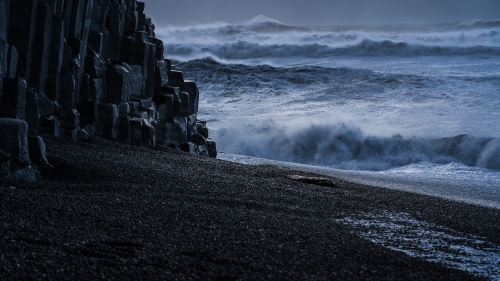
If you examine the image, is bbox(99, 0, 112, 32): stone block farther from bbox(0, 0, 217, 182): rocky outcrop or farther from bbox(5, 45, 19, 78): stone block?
bbox(5, 45, 19, 78): stone block

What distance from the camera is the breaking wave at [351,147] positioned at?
1228cm

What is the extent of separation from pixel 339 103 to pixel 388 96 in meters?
1.81

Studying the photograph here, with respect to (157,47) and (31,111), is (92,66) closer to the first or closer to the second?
(31,111)

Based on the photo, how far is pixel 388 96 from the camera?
1986 centimetres

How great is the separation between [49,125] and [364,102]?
13718mm

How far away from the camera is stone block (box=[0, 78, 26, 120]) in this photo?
213 inches

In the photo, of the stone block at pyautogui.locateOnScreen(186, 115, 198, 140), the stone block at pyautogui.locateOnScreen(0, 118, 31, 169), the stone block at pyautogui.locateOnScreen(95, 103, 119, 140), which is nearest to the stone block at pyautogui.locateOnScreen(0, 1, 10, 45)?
the stone block at pyautogui.locateOnScreen(0, 118, 31, 169)

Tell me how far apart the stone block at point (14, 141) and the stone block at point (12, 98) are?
102 centimetres

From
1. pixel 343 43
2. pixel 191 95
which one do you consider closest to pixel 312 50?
pixel 343 43

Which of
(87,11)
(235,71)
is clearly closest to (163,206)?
(87,11)

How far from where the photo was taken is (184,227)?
364 centimetres

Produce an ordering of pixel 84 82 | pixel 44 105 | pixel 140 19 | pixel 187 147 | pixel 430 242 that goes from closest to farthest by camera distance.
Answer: pixel 430 242, pixel 44 105, pixel 84 82, pixel 187 147, pixel 140 19

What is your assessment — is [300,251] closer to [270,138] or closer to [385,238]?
[385,238]

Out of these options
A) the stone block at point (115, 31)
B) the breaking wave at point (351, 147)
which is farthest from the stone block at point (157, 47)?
the breaking wave at point (351, 147)
